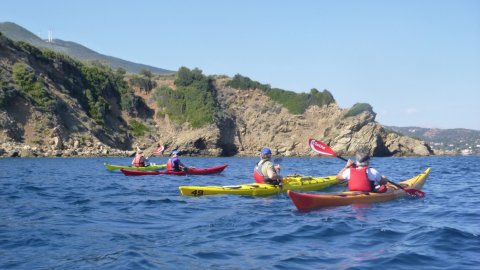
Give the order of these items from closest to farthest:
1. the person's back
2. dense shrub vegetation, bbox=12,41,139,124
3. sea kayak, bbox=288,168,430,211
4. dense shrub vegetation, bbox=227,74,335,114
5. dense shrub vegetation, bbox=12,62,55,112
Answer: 1. sea kayak, bbox=288,168,430,211
2. the person's back
3. dense shrub vegetation, bbox=12,62,55,112
4. dense shrub vegetation, bbox=12,41,139,124
5. dense shrub vegetation, bbox=227,74,335,114

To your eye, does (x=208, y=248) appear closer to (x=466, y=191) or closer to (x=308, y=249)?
(x=308, y=249)

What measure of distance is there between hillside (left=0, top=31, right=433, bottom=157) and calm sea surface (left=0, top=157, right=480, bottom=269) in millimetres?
35729

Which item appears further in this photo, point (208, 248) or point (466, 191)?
point (466, 191)

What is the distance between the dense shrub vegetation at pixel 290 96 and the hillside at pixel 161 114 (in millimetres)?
127

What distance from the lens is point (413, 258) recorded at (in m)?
6.33

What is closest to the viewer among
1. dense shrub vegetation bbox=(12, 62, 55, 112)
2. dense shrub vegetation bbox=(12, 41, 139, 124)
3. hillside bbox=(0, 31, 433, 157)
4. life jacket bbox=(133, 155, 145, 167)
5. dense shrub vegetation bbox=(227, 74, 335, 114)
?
life jacket bbox=(133, 155, 145, 167)

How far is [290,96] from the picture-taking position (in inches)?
2640

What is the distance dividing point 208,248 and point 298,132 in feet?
186


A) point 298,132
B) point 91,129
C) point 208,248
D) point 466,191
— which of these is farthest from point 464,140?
point 208,248

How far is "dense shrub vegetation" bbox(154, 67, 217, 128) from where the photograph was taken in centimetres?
6128

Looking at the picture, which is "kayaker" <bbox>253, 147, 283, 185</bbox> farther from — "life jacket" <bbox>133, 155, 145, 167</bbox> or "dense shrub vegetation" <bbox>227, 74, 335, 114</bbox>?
"dense shrub vegetation" <bbox>227, 74, 335, 114</bbox>

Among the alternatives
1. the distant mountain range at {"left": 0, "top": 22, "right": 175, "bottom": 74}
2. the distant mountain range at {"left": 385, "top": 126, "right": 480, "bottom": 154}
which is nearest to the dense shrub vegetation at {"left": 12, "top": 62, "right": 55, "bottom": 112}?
→ the distant mountain range at {"left": 0, "top": 22, "right": 175, "bottom": 74}

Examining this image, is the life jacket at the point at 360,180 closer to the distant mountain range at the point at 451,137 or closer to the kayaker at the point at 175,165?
the kayaker at the point at 175,165

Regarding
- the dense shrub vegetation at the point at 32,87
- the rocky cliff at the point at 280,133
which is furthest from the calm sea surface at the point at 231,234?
the rocky cliff at the point at 280,133
